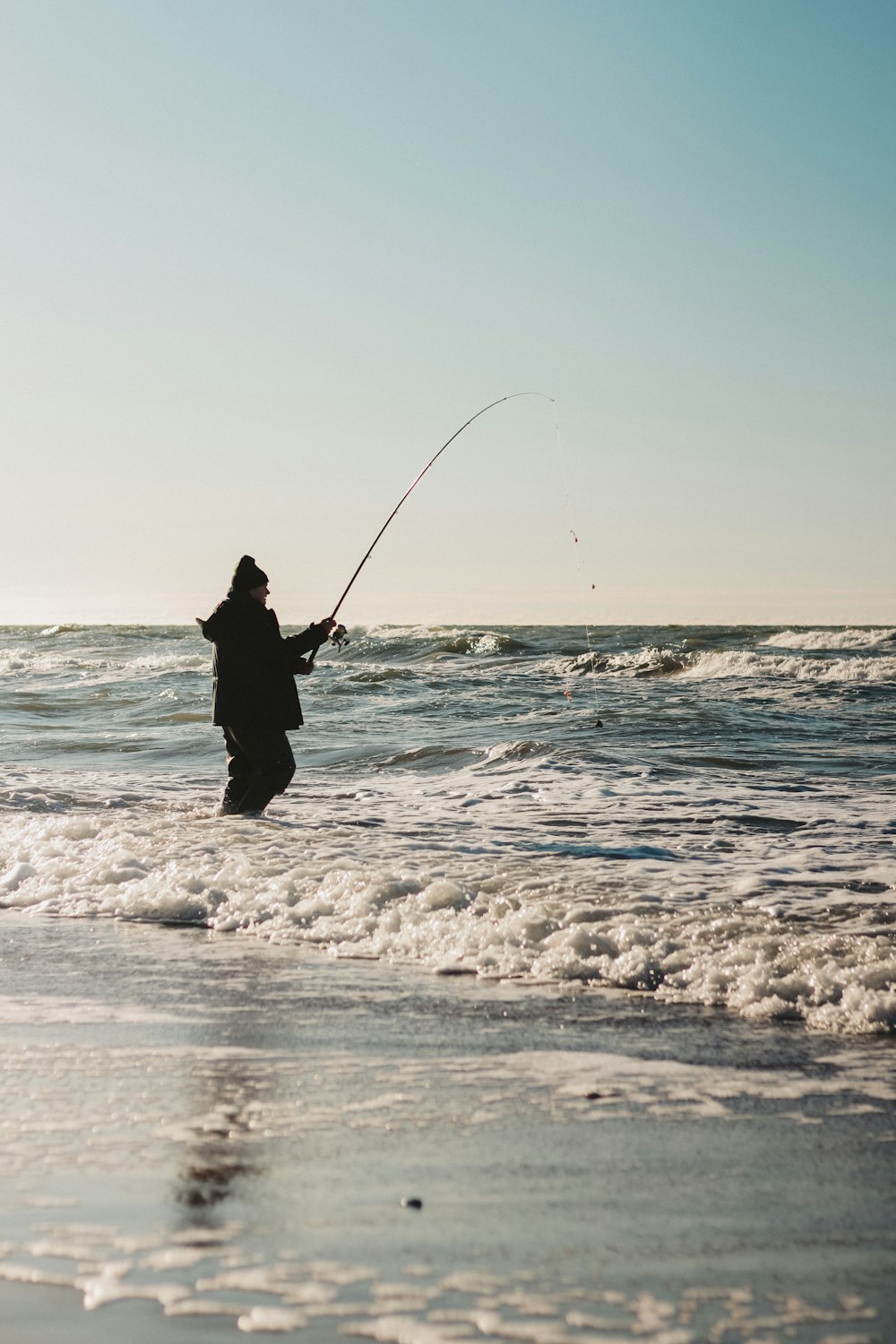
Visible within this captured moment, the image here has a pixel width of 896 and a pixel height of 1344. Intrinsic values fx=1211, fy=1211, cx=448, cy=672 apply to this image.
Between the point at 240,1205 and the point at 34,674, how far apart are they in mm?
23182

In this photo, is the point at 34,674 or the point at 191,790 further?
the point at 34,674

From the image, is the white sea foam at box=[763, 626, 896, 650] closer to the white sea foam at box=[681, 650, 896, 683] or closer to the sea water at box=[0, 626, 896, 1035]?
the white sea foam at box=[681, 650, 896, 683]

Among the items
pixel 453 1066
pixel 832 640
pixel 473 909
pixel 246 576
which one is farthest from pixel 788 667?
pixel 453 1066

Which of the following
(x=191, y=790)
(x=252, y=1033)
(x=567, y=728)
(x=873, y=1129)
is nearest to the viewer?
(x=873, y=1129)

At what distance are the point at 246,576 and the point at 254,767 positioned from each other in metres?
1.26

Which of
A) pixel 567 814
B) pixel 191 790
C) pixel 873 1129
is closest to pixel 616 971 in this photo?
pixel 873 1129

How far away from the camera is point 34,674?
24.2 meters

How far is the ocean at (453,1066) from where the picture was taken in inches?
81.8

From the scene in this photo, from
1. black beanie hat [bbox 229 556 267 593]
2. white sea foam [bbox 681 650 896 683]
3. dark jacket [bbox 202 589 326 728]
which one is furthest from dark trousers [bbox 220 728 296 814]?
white sea foam [bbox 681 650 896 683]

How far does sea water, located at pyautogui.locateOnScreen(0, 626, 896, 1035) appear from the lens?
4531 millimetres

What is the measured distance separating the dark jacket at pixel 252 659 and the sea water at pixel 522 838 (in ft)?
2.35

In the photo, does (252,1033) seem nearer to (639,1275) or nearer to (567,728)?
(639,1275)

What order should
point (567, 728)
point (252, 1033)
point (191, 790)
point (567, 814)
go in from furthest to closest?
point (567, 728), point (191, 790), point (567, 814), point (252, 1033)

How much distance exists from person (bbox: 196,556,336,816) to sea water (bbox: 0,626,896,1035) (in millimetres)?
550
